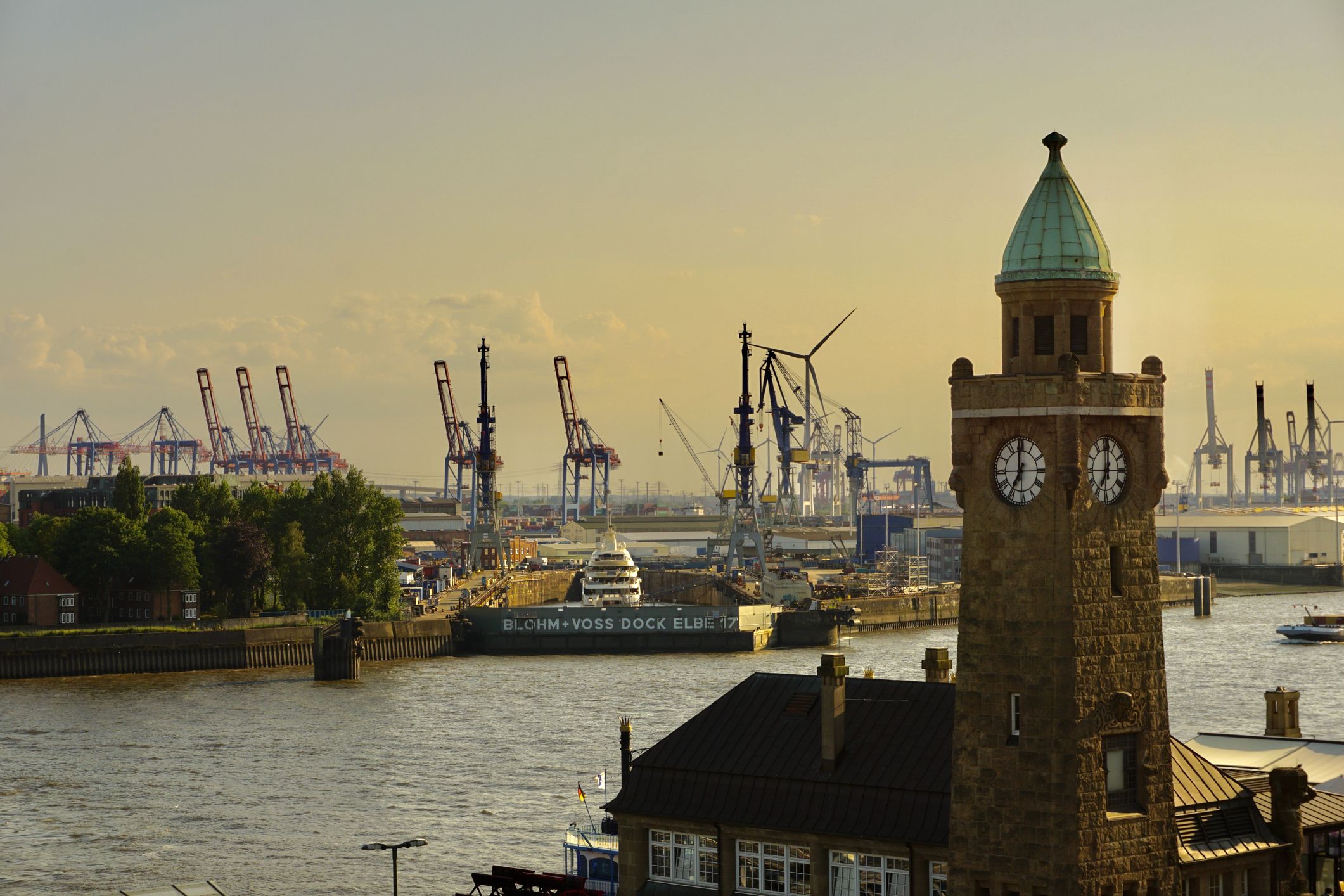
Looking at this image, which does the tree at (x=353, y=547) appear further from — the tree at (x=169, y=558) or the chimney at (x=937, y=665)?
the chimney at (x=937, y=665)

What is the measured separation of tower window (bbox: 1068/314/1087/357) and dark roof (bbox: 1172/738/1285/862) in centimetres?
582

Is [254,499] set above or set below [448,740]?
above

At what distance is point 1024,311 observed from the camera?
81.1ft

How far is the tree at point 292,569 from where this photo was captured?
11375cm

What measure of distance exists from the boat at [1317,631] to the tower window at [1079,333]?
94.2 meters

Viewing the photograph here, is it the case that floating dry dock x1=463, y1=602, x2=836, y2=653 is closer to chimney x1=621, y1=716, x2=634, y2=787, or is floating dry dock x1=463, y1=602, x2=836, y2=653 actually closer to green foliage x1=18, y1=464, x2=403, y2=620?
green foliage x1=18, y1=464, x2=403, y2=620

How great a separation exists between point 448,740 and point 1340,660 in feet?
173

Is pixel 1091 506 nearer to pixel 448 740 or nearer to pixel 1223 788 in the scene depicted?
pixel 1223 788

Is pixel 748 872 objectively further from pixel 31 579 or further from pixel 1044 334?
pixel 31 579

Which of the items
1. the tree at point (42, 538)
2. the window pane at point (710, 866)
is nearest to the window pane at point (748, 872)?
the window pane at point (710, 866)

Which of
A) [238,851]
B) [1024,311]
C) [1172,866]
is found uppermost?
[1024,311]

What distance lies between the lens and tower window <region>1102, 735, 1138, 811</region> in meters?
24.1

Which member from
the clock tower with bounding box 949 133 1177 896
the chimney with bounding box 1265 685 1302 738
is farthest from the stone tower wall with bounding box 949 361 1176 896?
the chimney with bounding box 1265 685 1302 738

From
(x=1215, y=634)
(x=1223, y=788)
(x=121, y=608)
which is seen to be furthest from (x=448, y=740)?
(x=1215, y=634)
